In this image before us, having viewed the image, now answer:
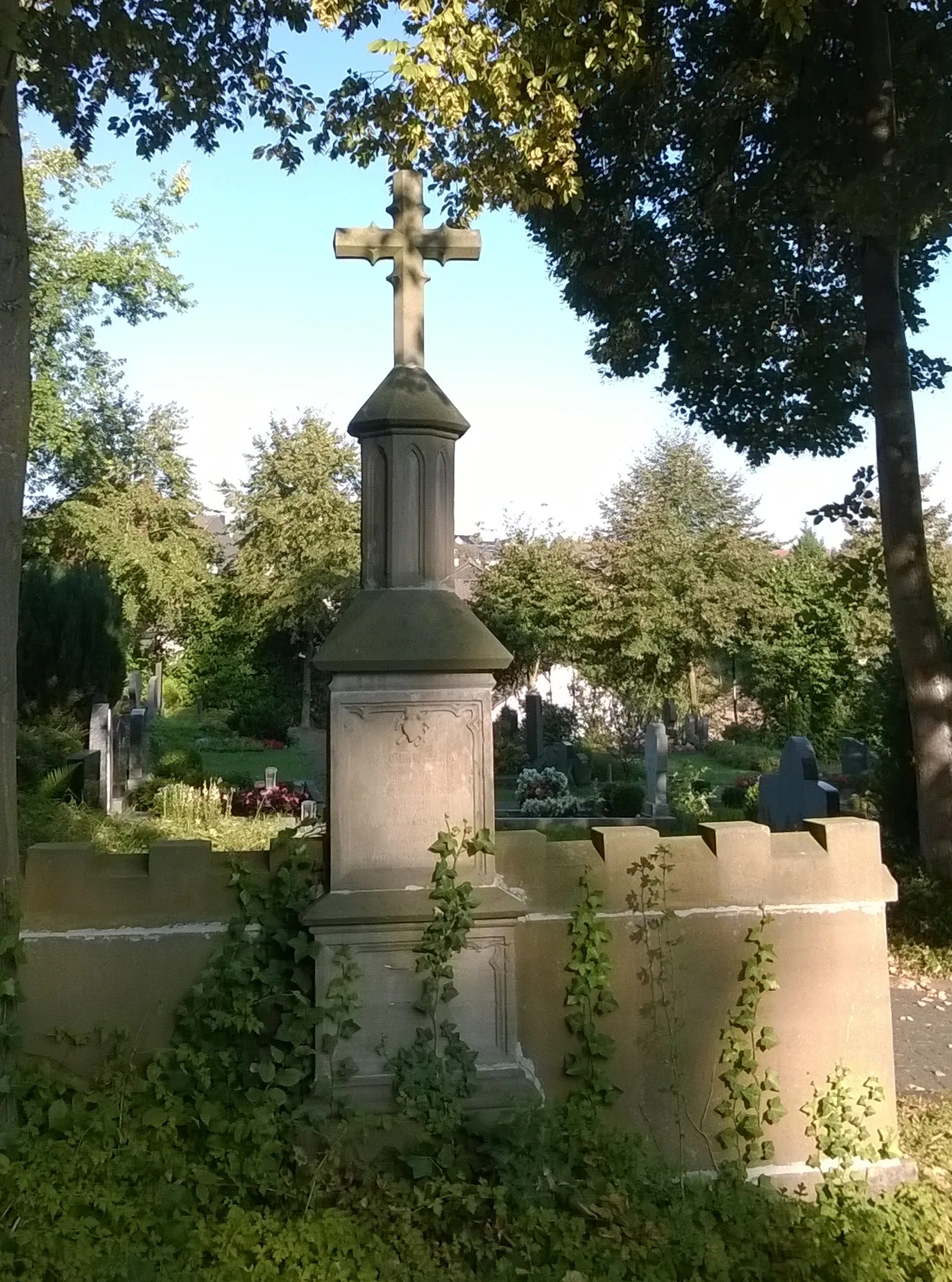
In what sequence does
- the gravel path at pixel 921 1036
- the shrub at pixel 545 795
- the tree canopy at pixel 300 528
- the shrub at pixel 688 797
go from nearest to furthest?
the gravel path at pixel 921 1036 → the shrub at pixel 688 797 → the shrub at pixel 545 795 → the tree canopy at pixel 300 528

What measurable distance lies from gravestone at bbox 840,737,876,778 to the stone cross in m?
12.4

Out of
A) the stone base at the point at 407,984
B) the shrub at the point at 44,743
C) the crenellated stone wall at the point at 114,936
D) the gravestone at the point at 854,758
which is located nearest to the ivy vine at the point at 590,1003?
the stone base at the point at 407,984

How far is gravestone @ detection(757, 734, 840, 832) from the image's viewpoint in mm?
9492

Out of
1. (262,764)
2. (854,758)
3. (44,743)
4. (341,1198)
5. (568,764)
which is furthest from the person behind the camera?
(262,764)

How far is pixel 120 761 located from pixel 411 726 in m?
11.0

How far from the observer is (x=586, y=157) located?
373 inches

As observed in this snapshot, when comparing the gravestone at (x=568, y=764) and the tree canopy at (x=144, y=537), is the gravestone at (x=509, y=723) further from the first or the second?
the tree canopy at (x=144, y=537)

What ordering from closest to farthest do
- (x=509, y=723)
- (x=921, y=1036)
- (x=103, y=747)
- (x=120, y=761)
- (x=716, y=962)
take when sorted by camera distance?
(x=716, y=962), (x=921, y=1036), (x=103, y=747), (x=120, y=761), (x=509, y=723)

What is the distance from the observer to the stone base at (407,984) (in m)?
3.36

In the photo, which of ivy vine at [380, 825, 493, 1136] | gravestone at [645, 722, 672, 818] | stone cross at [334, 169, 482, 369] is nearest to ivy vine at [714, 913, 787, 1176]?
ivy vine at [380, 825, 493, 1136]

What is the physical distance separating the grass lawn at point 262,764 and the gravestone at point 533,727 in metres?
4.31

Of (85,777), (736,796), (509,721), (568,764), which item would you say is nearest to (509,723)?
(509,721)

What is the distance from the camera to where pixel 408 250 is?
366cm

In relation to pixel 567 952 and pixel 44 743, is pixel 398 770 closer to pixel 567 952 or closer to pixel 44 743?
pixel 567 952
